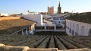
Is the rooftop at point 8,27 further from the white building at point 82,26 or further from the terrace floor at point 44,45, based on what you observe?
the white building at point 82,26

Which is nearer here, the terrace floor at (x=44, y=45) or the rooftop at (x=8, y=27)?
the terrace floor at (x=44, y=45)

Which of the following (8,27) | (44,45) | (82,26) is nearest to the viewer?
(44,45)

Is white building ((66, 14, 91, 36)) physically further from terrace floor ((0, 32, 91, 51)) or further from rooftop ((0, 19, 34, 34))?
rooftop ((0, 19, 34, 34))

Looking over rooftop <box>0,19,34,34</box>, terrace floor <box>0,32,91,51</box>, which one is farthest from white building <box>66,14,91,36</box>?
rooftop <box>0,19,34,34</box>

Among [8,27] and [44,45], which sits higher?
[44,45]

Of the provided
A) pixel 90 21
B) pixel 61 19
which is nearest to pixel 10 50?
pixel 90 21

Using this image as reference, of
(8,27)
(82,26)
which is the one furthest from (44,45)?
(82,26)

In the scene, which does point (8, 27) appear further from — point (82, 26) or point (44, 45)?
point (44, 45)

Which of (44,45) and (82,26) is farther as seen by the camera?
(82,26)

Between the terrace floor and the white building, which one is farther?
the white building

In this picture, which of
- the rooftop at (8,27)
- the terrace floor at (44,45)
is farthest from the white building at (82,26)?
the rooftop at (8,27)

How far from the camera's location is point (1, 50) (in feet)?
10.3

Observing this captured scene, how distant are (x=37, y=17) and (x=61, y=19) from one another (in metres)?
20.0

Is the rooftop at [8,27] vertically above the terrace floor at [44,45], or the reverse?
the terrace floor at [44,45]
